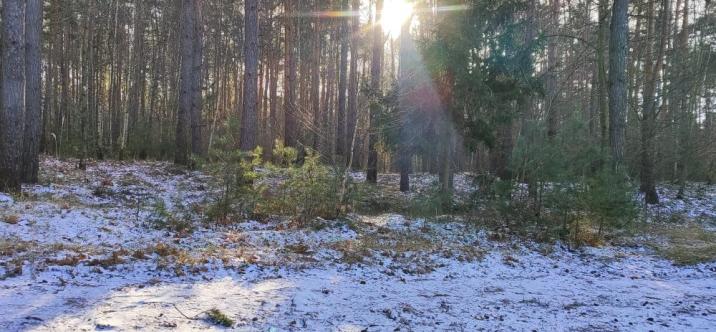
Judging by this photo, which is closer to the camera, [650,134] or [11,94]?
[11,94]

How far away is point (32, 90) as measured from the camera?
11.5 m

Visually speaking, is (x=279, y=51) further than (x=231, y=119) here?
Yes

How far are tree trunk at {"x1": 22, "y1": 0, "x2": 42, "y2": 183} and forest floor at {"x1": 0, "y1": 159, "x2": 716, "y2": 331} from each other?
5.32 feet

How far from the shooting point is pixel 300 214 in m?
9.33

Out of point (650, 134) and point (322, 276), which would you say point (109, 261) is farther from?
point (650, 134)

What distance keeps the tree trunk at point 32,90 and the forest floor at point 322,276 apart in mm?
1622

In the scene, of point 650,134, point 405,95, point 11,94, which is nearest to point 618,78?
point 405,95

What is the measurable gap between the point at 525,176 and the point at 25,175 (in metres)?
11.7

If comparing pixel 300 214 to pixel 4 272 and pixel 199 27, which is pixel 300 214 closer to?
pixel 4 272

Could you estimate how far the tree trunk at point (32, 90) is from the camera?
1080cm

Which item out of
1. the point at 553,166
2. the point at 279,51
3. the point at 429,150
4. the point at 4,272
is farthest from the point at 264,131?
the point at 4,272

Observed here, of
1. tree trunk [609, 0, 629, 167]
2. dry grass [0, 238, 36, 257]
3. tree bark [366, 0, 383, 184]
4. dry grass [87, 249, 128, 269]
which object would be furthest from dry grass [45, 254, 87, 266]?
tree trunk [609, 0, 629, 167]

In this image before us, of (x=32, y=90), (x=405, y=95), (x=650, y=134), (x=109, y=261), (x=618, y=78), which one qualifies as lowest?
(x=109, y=261)

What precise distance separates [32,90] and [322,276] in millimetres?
10194
